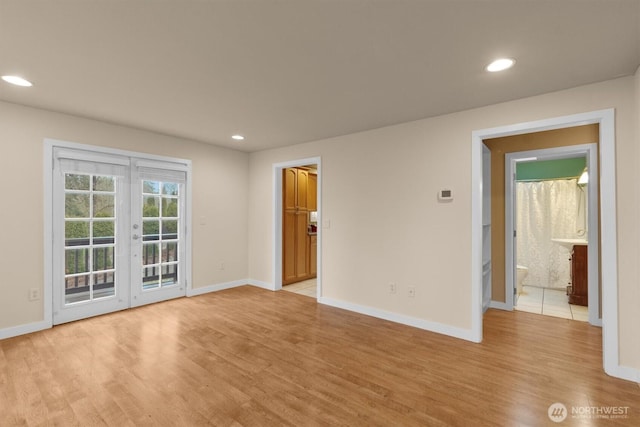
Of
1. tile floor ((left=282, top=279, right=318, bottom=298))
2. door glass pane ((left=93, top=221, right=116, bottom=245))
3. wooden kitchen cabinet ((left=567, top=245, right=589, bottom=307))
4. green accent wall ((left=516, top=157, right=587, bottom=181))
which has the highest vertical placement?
green accent wall ((left=516, top=157, right=587, bottom=181))

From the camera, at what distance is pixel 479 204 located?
310 cm

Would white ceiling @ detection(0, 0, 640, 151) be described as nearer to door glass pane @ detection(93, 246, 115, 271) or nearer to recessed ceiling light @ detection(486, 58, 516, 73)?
recessed ceiling light @ detection(486, 58, 516, 73)

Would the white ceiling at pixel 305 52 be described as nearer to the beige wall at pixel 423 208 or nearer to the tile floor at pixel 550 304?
the beige wall at pixel 423 208

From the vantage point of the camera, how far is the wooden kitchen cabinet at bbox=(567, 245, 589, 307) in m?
4.23

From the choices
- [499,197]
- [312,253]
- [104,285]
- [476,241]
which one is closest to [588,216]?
[499,197]

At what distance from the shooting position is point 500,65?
2.24m

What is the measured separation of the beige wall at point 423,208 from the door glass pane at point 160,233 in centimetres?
214

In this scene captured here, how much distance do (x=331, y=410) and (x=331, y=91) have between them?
255cm

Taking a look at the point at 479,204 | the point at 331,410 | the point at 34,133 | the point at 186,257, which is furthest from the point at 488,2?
the point at 186,257

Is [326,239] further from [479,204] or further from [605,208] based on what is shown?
[605,208]

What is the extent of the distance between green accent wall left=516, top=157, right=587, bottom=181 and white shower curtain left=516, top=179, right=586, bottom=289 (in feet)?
0.35

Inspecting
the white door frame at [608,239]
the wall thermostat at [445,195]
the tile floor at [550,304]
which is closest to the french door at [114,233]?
the wall thermostat at [445,195]

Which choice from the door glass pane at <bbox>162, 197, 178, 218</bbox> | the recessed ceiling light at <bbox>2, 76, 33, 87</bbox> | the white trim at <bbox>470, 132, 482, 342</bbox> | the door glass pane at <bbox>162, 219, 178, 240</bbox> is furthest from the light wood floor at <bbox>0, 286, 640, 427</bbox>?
the recessed ceiling light at <bbox>2, 76, 33, 87</bbox>

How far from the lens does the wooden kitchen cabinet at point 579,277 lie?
13.9ft
